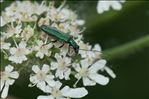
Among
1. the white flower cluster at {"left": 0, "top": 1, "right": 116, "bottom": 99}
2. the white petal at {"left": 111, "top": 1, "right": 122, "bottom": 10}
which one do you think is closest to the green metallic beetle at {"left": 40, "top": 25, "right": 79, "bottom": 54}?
the white flower cluster at {"left": 0, "top": 1, "right": 116, "bottom": 99}

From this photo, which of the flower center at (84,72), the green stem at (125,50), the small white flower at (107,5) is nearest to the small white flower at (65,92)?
the flower center at (84,72)

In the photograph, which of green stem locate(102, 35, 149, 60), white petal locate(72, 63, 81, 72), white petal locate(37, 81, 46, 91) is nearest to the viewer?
white petal locate(37, 81, 46, 91)

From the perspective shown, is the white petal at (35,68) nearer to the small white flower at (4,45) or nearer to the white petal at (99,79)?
the small white flower at (4,45)

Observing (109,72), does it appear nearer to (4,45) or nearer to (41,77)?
(41,77)

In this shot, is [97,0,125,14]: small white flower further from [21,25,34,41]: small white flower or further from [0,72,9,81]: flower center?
[0,72,9,81]: flower center

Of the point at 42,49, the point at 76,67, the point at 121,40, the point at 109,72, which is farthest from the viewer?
the point at 121,40

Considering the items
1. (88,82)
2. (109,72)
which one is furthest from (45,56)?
(109,72)

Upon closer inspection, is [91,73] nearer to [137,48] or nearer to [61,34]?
[61,34]
